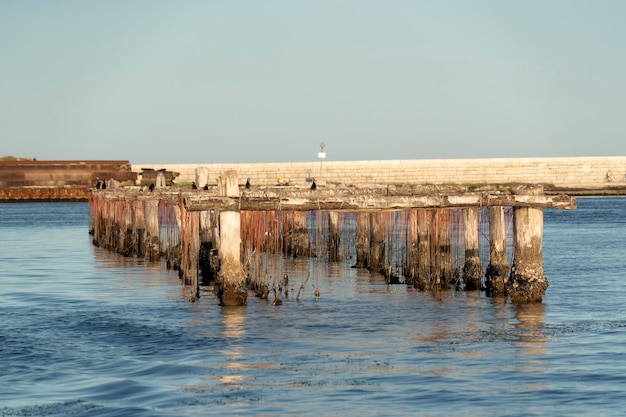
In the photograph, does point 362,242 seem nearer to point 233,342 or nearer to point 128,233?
point 128,233

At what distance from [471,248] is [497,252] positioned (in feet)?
3.91

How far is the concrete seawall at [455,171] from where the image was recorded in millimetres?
108688

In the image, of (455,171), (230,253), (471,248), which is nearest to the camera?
(230,253)

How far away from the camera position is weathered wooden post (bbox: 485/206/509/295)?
22.1 m

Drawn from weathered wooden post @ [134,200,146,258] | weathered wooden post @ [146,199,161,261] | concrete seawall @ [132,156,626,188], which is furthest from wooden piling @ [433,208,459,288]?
concrete seawall @ [132,156,626,188]

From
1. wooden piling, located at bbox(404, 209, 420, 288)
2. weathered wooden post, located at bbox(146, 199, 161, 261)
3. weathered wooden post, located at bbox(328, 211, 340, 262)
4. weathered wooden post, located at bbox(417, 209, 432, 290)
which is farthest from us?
weathered wooden post, located at bbox(146, 199, 161, 261)

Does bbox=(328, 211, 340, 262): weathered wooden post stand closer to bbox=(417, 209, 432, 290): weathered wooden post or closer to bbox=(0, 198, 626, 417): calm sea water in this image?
bbox=(0, 198, 626, 417): calm sea water

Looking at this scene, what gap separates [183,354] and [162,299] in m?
6.75

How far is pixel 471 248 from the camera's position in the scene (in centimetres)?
2323

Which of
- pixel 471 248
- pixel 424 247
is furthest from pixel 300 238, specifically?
pixel 471 248

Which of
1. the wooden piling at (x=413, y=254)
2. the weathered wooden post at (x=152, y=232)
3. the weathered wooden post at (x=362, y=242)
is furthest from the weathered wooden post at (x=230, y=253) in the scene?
the weathered wooden post at (x=152, y=232)

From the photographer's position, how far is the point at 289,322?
19.2m

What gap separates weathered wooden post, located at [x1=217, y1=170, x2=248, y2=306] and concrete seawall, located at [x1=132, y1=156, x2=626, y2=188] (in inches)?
3452

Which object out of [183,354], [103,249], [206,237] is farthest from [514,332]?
[103,249]
